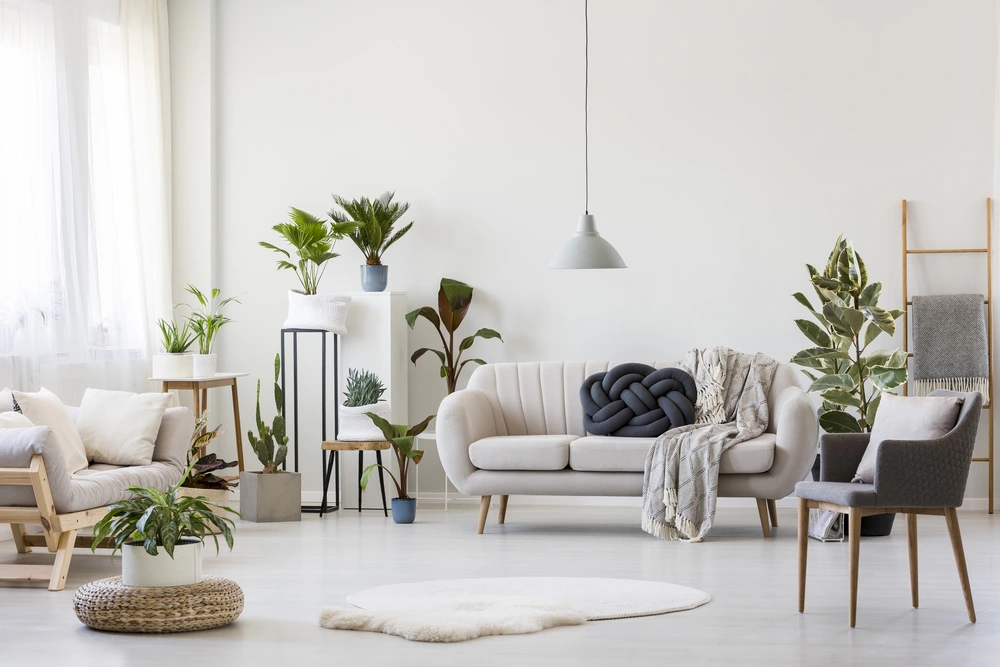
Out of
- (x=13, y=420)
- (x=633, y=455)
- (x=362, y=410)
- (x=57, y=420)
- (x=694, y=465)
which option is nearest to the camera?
(x=13, y=420)

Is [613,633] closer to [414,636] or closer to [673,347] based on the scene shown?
[414,636]

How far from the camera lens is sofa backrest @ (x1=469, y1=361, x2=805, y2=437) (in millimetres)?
6348

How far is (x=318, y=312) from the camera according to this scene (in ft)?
21.7

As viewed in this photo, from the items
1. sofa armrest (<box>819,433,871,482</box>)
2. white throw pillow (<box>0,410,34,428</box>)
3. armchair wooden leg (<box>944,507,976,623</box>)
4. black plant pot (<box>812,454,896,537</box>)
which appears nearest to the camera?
armchair wooden leg (<box>944,507,976,623</box>)

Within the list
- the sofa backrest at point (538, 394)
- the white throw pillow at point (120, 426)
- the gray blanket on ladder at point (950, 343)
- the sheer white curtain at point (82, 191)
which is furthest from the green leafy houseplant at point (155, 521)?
the gray blanket on ladder at point (950, 343)

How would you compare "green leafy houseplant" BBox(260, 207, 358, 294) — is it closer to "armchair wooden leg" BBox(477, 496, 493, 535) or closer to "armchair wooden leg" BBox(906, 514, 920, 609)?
"armchair wooden leg" BBox(477, 496, 493, 535)

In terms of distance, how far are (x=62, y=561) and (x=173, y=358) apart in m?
2.09

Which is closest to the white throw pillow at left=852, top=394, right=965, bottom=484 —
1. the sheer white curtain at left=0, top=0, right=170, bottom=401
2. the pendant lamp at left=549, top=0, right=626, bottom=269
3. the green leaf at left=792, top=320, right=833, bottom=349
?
the green leaf at left=792, top=320, right=833, bottom=349

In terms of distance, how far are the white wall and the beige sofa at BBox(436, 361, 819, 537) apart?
712mm

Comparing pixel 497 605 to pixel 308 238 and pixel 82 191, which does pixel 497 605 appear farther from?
pixel 82 191

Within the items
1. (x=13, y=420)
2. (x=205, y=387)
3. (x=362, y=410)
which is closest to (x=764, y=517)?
(x=362, y=410)

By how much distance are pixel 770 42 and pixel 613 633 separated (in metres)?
4.32

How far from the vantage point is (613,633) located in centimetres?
367

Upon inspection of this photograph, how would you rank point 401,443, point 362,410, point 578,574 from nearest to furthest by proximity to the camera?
point 578,574 → point 401,443 → point 362,410
